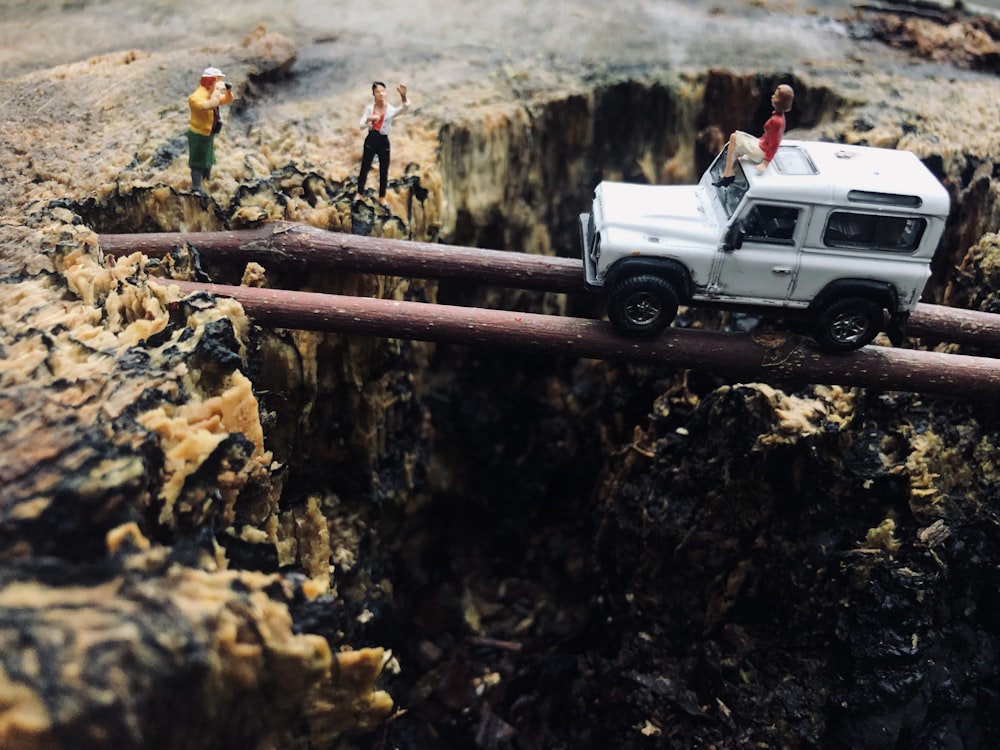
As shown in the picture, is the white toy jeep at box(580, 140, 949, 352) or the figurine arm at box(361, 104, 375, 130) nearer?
the white toy jeep at box(580, 140, 949, 352)

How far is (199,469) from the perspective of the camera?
4840 mm

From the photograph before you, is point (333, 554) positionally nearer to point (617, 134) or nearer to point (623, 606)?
point (623, 606)

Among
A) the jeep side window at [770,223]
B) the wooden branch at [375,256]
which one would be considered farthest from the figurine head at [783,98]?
the wooden branch at [375,256]

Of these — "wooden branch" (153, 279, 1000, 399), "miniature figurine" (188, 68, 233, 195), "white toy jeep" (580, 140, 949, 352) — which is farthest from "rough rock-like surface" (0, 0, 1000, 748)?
"white toy jeep" (580, 140, 949, 352)

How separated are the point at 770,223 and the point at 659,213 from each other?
88 cm

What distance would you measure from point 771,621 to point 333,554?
4.68 metres

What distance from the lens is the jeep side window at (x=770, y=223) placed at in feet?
19.1

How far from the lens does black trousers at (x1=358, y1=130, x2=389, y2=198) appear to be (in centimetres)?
732

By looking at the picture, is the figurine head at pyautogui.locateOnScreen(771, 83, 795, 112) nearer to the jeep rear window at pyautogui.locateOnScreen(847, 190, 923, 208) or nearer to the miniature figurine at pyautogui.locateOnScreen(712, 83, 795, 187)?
the miniature figurine at pyautogui.locateOnScreen(712, 83, 795, 187)

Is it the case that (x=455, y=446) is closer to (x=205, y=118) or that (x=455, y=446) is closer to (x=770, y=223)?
(x=205, y=118)

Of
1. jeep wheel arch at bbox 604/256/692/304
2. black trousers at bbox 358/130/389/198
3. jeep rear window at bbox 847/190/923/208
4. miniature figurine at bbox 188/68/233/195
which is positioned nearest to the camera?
jeep rear window at bbox 847/190/923/208

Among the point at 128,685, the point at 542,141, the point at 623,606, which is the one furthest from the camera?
the point at 542,141

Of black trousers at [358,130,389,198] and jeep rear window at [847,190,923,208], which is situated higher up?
jeep rear window at [847,190,923,208]

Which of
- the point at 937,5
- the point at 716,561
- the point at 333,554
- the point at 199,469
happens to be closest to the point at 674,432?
the point at 716,561
